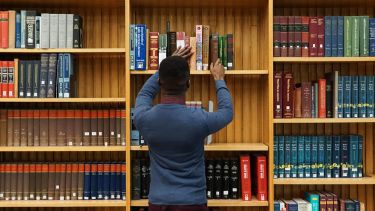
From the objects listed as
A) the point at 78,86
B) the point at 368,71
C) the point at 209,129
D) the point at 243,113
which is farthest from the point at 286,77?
the point at 78,86

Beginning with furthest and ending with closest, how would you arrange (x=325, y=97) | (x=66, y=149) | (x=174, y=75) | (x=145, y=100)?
(x=325, y=97), (x=66, y=149), (x=145, y=100), (x=174, y=75)

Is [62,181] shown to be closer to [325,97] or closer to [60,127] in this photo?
[60,127]

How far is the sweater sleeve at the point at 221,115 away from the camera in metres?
2.26

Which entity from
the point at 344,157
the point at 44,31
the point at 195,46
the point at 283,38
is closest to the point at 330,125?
the point at 344,157

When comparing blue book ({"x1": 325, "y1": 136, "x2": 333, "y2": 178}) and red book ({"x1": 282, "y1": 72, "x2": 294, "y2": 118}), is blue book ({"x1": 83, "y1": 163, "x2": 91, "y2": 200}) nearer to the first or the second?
red book ({"x1": 282, "y1": 72, "x2": 294, "y2": 118})

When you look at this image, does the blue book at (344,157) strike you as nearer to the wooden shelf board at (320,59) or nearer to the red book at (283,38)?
the wooden shelf board at (320,59)

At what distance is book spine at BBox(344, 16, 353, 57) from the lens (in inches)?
124

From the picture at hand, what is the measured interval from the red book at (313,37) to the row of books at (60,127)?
1.40 m

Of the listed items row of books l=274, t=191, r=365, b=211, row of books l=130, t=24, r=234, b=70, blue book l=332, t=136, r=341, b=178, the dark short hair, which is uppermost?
row of books l=130, t=24, r=234, b=70

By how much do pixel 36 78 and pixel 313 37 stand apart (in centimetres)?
195

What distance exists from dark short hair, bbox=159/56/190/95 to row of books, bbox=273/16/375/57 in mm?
1170

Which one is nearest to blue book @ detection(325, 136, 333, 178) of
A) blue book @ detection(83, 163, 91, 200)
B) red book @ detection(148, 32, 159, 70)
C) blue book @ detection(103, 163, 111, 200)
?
red book @ detection(148, 32, 159, 70)

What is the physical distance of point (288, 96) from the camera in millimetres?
→ 3146

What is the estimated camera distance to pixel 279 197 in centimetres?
349
